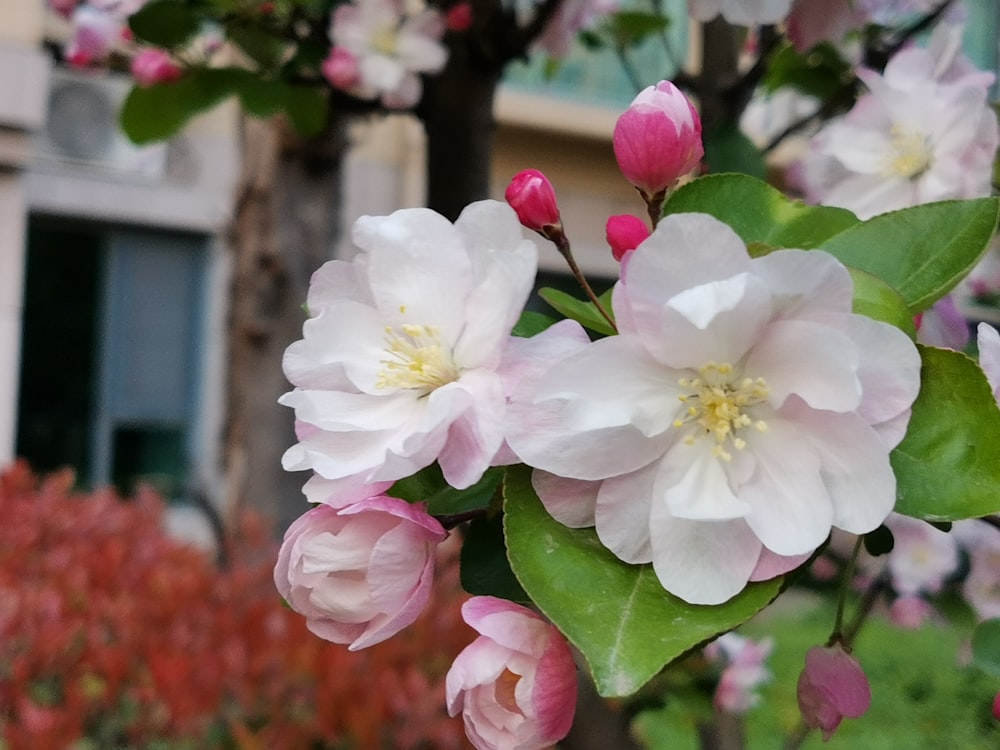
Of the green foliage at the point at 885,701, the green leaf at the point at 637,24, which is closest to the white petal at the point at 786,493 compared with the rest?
the green leaf at the point at 637,24

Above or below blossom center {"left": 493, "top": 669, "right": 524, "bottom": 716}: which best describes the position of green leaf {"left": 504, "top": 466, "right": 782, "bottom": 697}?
above

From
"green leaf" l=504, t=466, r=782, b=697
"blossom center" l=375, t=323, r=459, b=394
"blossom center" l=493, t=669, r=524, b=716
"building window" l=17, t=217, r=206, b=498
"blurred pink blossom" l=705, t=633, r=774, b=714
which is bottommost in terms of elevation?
"building window" l=17, t=217, r=206, b=498

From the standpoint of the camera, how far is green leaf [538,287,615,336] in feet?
1.48

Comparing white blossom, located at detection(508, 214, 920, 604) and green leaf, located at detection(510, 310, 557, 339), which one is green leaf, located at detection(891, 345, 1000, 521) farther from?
green leaf, located at detection(510, 310, 557, 339)

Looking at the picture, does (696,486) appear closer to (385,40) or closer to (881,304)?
(881,304)

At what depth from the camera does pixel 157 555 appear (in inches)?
80.5

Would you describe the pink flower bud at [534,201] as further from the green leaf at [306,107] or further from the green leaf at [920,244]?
the green leaf at [306,107]

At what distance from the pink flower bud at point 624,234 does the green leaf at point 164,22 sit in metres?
Answer: 0.89

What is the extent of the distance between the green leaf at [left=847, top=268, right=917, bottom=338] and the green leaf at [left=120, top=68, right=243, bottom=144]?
975mm

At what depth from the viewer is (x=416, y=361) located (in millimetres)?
451

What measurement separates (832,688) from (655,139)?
31 centimetres

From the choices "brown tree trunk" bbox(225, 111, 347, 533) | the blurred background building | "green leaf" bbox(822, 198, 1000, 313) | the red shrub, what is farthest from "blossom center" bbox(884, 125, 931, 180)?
the blurred background building

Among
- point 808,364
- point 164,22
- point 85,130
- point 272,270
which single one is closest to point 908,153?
point 808,364

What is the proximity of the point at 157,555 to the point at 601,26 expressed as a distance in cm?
144
